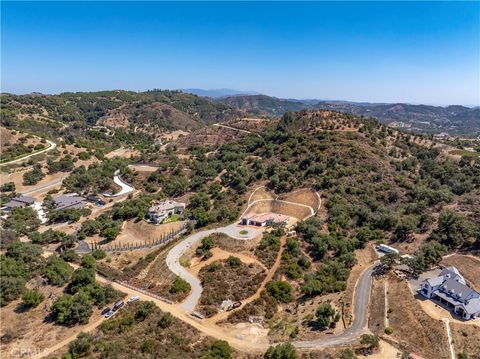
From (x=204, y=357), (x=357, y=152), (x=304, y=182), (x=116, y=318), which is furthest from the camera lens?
(x=357, y=152)

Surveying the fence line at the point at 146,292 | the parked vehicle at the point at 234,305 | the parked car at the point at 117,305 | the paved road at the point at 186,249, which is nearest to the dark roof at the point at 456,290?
the parked vehicle at the point at 234,305

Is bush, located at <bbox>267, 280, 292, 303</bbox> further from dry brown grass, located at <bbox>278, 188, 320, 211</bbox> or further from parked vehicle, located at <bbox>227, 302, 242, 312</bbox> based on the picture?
dry brown grass, located at <bbox>278, 188, 320, 211</bbox>

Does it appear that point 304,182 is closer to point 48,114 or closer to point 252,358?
point 252,358

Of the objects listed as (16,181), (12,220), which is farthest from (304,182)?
(16,181)

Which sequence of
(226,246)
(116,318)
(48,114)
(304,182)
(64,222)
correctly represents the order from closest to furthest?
(116,318) → (226,246) → (64,222) → (304,182) → (48,114)

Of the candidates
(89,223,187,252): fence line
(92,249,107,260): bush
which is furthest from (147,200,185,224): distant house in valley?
(92,249,107,260): bush

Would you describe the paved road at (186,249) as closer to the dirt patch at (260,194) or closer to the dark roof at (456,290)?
the dirt patch at (260,194)
